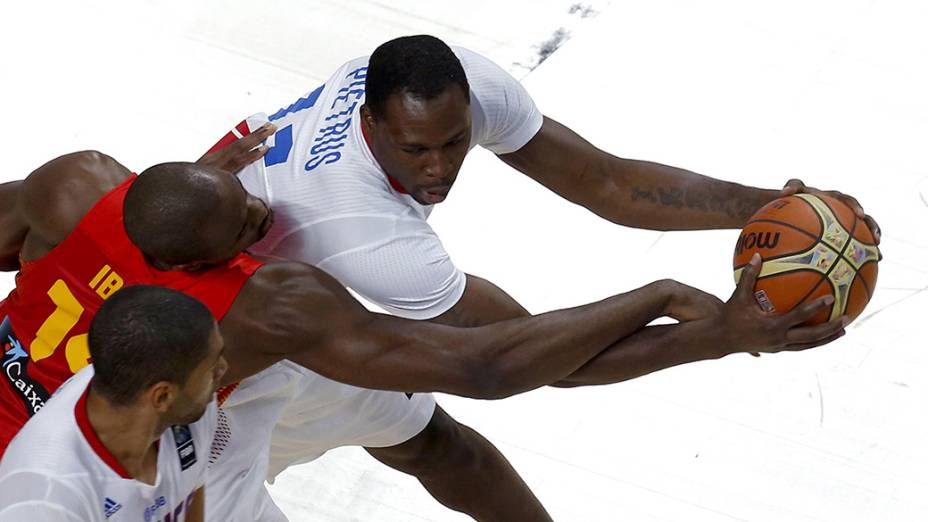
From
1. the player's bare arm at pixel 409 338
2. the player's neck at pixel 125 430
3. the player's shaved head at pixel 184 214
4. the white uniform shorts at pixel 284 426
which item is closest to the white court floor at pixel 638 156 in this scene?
the white uniform shorts at pixel 284 426

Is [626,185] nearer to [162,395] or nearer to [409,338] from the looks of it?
[409,338]

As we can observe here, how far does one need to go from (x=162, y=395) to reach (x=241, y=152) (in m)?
0.98

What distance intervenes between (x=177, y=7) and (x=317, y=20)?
23.6 inches

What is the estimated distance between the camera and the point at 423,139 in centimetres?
305

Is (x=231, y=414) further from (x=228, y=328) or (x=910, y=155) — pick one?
A: (x=910, y=155)

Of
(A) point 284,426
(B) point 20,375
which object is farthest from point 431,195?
(B) point 20,375

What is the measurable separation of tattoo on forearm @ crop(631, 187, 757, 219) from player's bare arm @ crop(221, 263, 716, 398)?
0.56 meters

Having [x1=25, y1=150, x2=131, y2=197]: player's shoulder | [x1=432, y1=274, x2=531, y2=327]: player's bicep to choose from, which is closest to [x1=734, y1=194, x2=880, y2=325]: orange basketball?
[x1=432, y1=274, x2=531, y2=327]: player's bicep

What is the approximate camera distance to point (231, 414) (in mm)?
3283

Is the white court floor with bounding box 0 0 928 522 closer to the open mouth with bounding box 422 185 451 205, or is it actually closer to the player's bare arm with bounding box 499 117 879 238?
the player's bare arm with bounding box 499 117 879 238

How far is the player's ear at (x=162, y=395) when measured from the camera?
8.21 feet

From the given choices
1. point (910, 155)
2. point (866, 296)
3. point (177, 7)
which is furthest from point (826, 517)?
point (177, 7)

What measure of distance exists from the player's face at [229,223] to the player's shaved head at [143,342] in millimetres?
383

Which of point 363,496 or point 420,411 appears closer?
point 420,411
